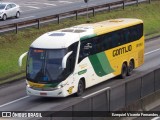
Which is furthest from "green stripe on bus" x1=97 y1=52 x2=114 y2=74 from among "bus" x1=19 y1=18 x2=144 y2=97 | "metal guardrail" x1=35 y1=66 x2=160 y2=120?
"metal guardrail" x1=35 y1=66 x2=160 y2=120

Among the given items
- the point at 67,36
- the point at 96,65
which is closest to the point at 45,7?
the point at 96,65

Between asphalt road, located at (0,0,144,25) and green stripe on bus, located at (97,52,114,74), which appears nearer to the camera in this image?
green stripe on bus, located at (97,52,114,74)

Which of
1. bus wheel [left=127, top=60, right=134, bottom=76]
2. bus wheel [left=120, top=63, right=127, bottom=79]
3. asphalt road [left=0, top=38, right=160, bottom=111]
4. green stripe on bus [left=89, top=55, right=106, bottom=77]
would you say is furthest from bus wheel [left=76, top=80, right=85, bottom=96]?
bus wheel [left=127, top=60, right=134, bottom=76]

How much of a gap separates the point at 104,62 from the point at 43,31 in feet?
43.6

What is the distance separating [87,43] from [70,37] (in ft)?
4.69

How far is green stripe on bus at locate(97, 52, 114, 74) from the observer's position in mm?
29281

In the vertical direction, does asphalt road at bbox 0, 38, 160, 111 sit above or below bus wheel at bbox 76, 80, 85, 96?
below

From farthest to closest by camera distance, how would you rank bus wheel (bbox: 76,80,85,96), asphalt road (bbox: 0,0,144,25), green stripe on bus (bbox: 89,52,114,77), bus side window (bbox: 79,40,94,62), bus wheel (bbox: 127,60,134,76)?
asphalt road (bbox: 0,0,144,25)
bus wheel (bbox: 127,60,134,76)
green stripe on bus (bbox: 89,52,114,77)
bus side window (bbox: 79,40,94,62)
bus wheel (bbox: 76,80,85,96)

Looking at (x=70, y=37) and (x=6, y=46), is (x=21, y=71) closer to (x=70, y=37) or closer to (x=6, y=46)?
(x=6, y=46)

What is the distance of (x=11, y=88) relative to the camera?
30344 millimetres

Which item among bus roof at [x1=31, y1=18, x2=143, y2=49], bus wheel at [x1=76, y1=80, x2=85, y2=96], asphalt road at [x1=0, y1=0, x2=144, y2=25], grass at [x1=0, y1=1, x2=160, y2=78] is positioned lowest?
asphalt road at [x1=0, y1=0, x2=144, y2=25]

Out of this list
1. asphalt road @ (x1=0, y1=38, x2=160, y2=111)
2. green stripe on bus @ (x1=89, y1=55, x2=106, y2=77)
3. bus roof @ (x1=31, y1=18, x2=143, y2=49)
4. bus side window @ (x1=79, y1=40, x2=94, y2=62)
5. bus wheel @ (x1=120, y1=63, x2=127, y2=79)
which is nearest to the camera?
asphalt road @ (x1=0, y1=38, x2=160, y2=111)

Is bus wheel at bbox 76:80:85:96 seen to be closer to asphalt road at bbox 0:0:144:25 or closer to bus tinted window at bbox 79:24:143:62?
bus tinted window at bbox 79:24:143:62

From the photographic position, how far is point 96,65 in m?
28.9
